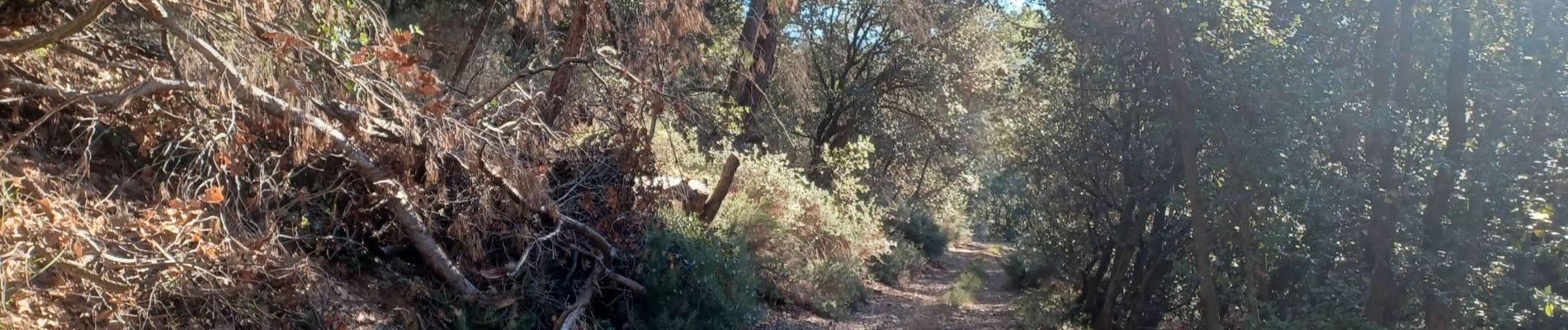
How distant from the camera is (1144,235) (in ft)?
38.4

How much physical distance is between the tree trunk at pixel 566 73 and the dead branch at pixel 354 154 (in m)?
1.72

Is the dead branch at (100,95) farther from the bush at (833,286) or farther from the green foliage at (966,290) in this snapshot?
the green foliage at (966,290)

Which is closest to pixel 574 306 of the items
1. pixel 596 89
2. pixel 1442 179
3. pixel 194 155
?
pixel 596 89

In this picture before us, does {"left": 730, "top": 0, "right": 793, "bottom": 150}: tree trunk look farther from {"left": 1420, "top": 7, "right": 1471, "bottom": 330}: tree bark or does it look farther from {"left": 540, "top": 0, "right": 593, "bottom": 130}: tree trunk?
{"left": 1420, "top": 7, "right": 1471, "bottom": 330}: tree bark

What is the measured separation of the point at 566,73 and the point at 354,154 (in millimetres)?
2752

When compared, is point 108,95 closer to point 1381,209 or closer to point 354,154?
point 354,154

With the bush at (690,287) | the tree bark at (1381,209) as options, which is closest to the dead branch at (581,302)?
the bush at (690,287)

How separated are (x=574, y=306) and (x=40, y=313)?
4153mm

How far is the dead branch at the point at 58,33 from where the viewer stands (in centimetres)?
575

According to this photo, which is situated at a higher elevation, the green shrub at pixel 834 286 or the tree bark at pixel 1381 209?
→ the tree bark at pixel 1381 209

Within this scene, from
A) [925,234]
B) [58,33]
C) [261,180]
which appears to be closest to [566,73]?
[261,180]

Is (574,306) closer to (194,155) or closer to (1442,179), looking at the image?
(194,155)

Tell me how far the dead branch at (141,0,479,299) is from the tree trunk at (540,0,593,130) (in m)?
1.72

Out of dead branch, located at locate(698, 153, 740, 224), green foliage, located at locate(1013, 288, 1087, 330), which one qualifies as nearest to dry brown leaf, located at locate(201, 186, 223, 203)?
dead branch, located at locate(698, 153, 740, 224)
